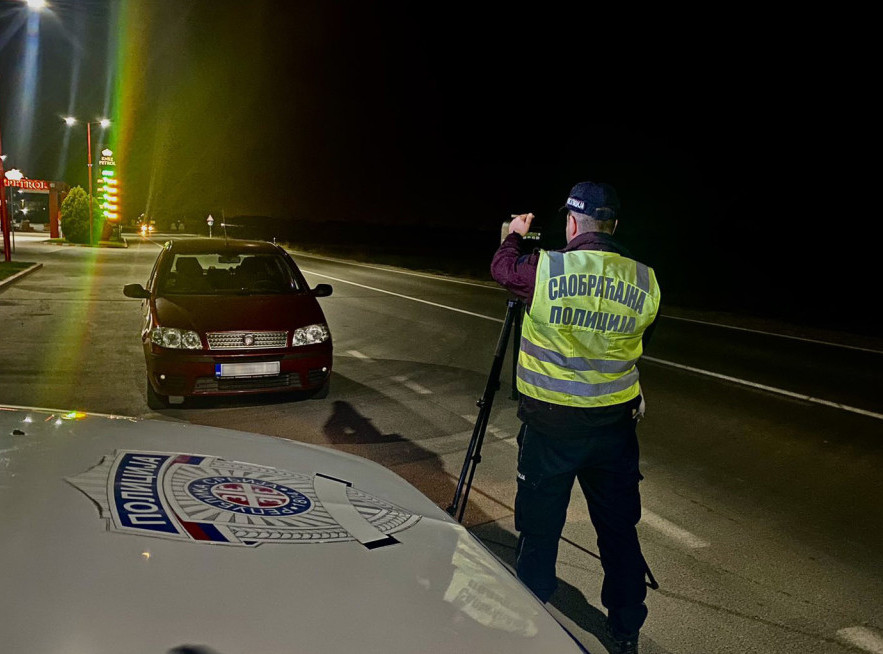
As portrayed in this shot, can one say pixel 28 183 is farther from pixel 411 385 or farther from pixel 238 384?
pixel 238 384

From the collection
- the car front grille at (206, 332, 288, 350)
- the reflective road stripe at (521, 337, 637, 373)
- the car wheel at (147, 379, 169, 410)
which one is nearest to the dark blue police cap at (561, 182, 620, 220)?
the reflective road stripe at (521, 337, 637, 373)

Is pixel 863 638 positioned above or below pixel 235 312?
below

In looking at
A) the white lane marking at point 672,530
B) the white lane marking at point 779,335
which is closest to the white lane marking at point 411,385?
the white lane marking at point 672,530

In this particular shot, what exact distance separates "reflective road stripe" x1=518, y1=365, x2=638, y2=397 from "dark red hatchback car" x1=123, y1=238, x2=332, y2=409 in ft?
13.2

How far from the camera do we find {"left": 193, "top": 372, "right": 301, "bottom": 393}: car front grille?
21.2 ft

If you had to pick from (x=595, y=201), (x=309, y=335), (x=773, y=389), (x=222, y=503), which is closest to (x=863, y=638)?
(x=595, y=201)

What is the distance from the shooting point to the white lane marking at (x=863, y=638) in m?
3.19

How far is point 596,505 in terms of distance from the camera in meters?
3.07

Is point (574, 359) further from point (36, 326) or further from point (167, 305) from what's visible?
point (36, 326)

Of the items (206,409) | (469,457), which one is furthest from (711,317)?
(469,457)

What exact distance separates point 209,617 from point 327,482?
920 millimetres

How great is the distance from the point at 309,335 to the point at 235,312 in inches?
27.5

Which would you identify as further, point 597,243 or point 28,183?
point 28,183

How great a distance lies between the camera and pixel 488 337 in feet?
38.9
